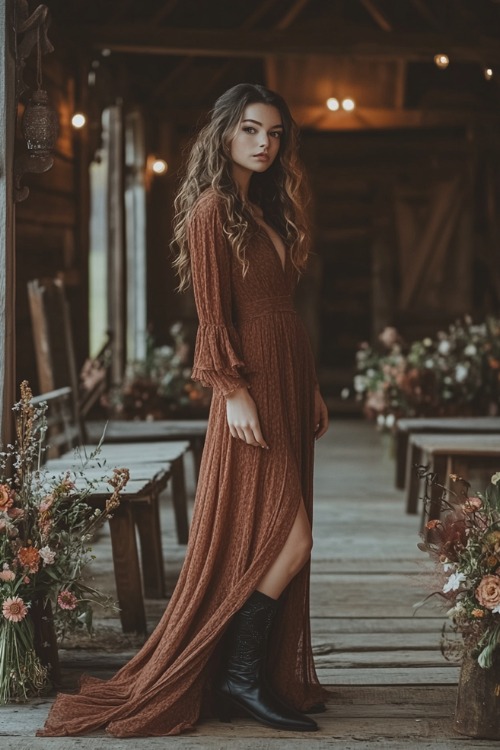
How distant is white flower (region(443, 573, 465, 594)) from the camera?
327 centimetres

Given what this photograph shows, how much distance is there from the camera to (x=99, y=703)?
3.42 m

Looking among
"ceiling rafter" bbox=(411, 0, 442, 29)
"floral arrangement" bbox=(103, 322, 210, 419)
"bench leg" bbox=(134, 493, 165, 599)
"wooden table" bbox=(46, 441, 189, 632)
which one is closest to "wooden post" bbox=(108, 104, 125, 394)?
"floral arrangement" bbox=(103, 322, 210, 419)

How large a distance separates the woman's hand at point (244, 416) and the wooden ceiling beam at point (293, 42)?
599 cm

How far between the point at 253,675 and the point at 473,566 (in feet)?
2.32

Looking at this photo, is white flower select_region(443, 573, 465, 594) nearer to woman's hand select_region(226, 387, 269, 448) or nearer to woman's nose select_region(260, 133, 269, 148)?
woman's hand select_region(226, 387, 269, 448)

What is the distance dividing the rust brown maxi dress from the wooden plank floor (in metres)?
0.11

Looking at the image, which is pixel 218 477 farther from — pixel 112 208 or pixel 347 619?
pixel 112 208

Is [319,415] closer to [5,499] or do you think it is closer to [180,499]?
[5,499]

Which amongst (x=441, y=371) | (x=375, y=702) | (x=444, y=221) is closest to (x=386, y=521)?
(x=441, y=371)

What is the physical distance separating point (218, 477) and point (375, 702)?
0.88 m

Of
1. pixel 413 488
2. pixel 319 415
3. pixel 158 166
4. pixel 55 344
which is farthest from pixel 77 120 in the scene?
pixel 319 415

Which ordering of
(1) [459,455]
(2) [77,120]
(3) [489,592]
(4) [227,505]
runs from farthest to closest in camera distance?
(2) [77,120] < (1) [459,455] < (4) [227,505] < (3) [489,592]

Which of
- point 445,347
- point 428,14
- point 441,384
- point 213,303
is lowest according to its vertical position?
point 441,384

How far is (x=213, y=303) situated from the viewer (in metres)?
3.34
